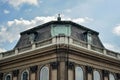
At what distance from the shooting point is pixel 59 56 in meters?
38.4

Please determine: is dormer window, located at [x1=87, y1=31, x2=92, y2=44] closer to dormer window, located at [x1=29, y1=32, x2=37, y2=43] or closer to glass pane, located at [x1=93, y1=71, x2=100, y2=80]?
glass pane, located at [x1=93, y1=71, x2=100, y2=80]

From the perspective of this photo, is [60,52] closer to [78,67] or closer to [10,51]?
[78,67]

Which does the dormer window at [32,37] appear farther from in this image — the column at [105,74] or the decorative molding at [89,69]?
the column at [105,74]

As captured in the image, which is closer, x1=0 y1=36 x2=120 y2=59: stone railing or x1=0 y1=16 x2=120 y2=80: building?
x1=0 y1=16 x2=120 y2=80: building

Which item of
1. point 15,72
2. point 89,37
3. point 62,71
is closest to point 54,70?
point 62,71

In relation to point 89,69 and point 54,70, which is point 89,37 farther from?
point 54,70

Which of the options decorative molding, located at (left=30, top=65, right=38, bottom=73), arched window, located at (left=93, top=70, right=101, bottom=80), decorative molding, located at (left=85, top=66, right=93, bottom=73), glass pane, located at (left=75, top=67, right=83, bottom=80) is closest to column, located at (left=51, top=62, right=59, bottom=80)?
glass pane, located at (left=75, top=67, right=83, bottom=80)

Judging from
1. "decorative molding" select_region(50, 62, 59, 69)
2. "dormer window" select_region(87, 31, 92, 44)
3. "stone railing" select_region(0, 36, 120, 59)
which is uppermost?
"dormer window" select_region(87, 31, 92, 44)

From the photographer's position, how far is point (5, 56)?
45.8 meters

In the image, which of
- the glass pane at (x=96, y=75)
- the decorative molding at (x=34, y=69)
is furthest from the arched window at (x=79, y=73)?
the decorative molding at (x=34, y=69)

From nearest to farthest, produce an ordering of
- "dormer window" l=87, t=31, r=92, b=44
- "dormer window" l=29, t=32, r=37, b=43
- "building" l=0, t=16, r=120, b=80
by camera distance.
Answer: "building" l=0, t=16, r=120, b=80 → "dormer window" l=29, t=32, r=37, b=43 → "dormer window" l=87, t=31, r=92, b=44

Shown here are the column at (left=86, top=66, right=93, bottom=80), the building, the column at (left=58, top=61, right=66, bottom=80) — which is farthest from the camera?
the column at (left=86, top=66, right=93, bottom=80)

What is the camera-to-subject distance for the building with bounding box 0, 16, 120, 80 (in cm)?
3869

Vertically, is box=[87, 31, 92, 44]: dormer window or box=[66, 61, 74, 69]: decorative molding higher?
box=[87, 31, 92, 44]: dormer window
